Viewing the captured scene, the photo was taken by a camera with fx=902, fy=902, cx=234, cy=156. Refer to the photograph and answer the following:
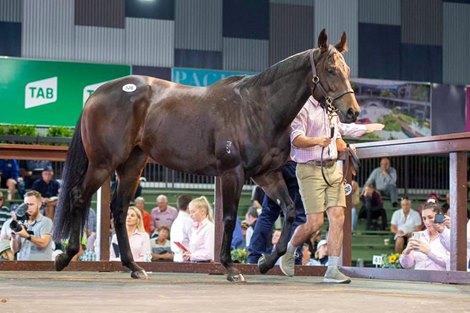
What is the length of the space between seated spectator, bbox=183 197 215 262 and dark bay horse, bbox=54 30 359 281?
139 cm

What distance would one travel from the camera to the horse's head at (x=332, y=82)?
5.40m

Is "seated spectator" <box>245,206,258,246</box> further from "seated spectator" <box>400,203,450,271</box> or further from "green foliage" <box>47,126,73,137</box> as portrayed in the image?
"green foliage" <box>47,126,73,137</box>

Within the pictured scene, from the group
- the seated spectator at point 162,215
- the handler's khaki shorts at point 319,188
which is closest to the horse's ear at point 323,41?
the handler's khaki shorts at point 319,188

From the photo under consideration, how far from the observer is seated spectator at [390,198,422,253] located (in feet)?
42.0

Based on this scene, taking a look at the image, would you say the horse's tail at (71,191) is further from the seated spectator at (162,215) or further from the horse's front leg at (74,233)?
the seated spectator at (162,215)

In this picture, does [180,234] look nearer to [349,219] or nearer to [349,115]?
[349,219]

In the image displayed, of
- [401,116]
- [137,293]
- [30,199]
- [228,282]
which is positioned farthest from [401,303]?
[401,116]

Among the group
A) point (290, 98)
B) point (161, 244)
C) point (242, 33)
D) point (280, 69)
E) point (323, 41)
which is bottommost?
point (161, 244)

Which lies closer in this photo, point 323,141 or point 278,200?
point 323,141

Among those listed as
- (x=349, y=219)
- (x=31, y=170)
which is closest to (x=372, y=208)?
(x=31, y=170)

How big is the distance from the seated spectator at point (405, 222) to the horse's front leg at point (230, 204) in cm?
722

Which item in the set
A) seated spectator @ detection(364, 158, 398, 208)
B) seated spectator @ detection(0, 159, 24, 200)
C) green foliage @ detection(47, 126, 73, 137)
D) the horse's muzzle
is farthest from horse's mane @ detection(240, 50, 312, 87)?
green foliage @ detection(47, 126, 73, 137)

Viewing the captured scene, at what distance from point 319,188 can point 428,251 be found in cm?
123

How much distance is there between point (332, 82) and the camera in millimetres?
5461
